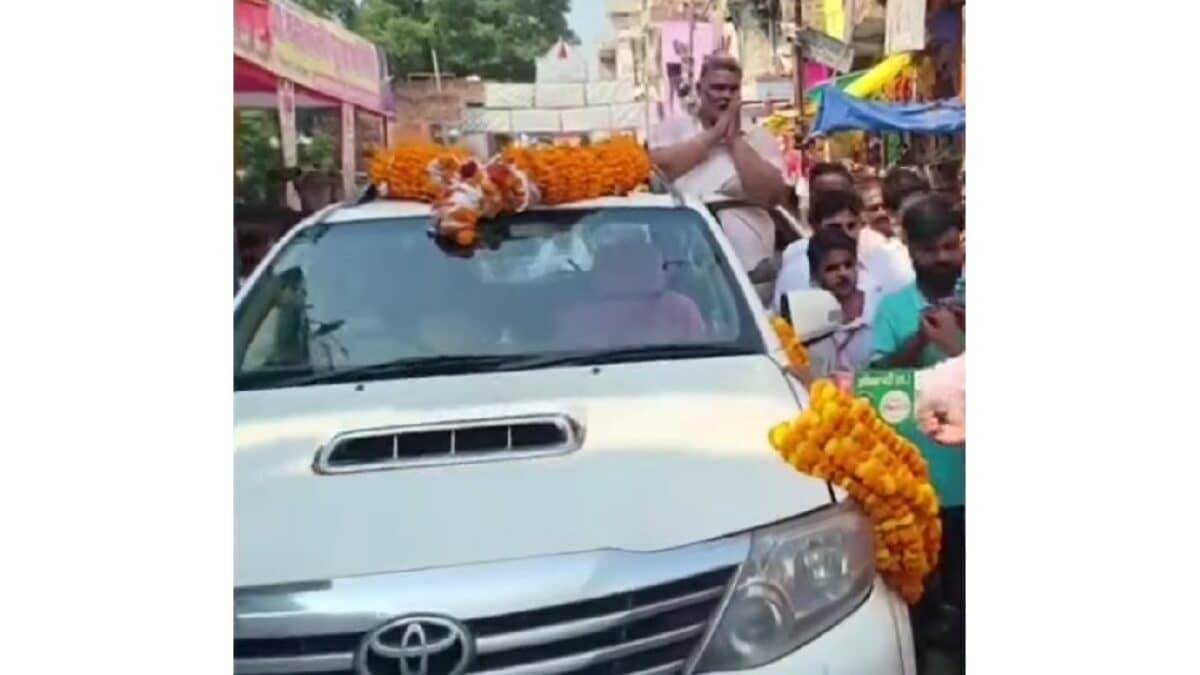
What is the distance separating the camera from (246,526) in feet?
10.1

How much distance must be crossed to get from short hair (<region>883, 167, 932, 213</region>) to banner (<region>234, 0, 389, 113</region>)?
1.00 meters

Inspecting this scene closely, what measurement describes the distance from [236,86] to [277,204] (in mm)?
233

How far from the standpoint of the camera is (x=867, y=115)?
326 centimetres

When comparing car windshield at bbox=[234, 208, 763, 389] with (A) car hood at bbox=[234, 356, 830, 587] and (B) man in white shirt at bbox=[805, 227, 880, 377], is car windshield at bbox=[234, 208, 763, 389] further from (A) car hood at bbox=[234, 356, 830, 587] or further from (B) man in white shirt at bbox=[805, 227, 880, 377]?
(B) man in white shirt at bbox=[805, 227, 880, 377]

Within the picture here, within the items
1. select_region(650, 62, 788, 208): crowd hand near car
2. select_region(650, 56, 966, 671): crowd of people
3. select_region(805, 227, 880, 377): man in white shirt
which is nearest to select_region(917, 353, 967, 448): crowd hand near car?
select_region(650, 56, 966, 671): crowd of people

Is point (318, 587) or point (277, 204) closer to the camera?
point (318, 587)

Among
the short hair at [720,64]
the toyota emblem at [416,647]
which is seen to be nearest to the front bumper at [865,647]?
the toyota emblem at [416,647]

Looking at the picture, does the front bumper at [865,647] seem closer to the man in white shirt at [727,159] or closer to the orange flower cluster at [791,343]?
the orange flower cluster at [791,343]

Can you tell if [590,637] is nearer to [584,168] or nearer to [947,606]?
[947,606]

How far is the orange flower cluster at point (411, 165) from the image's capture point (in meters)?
3.20

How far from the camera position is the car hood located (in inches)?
117
